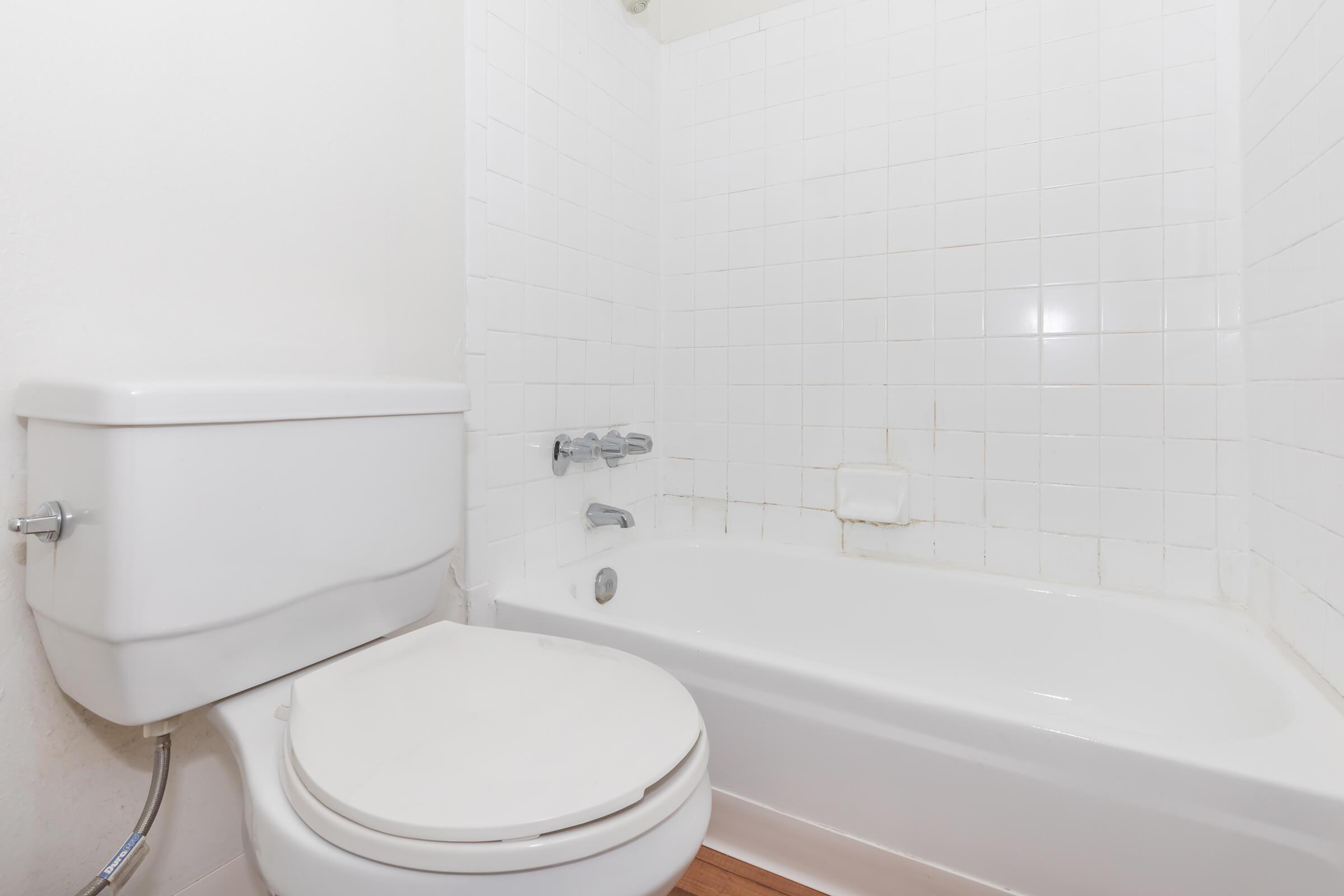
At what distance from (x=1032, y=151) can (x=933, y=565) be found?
100 cm

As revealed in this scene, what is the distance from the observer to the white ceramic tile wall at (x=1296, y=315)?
0.92 m

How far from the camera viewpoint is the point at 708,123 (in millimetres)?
1867

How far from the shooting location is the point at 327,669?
81 cm

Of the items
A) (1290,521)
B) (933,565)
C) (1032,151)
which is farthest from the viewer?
(933,565)

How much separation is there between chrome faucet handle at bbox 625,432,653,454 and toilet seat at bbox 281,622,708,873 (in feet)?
2.48

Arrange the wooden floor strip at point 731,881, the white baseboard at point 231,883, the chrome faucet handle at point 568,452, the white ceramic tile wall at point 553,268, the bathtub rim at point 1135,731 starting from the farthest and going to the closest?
the chrome faucet handle at point 568,452 < the white ceramic tile wall at point 553,268 < the wooden floor strip at point 731,881 < the white baseboard at point 231,883 < the bathtub rim at point 1135,731

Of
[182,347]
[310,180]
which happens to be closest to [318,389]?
[182,347]

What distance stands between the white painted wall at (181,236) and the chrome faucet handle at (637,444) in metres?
0.53

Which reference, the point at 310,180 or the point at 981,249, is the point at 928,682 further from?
the point at 310,180

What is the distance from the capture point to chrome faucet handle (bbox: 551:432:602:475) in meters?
1.50

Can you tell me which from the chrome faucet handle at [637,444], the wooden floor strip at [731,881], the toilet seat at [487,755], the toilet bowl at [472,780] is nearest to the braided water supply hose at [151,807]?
the toilet bowl at [472,780]

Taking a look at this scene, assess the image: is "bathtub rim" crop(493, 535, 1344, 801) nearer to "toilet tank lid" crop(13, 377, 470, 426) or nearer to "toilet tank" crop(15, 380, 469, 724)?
"toilet tank" crop(15, 380, 469, 724)

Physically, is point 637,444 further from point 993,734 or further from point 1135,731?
point 1135,731

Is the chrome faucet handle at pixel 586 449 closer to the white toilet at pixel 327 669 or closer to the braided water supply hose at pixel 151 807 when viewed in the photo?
the white toilet at pixel 327 669
